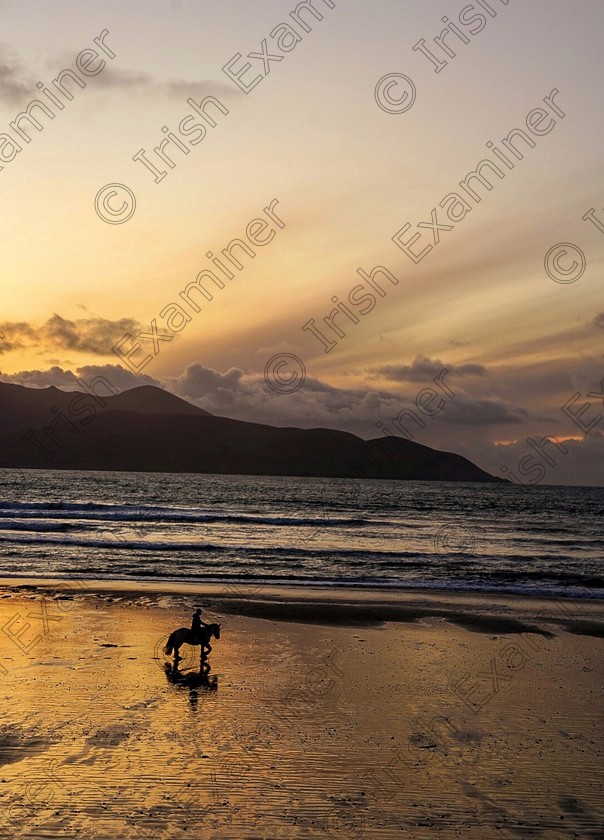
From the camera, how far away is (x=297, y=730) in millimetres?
10484

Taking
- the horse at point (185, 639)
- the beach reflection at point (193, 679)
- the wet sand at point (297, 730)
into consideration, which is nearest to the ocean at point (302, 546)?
the wet sand at point (297, 730)

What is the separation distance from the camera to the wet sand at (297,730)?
25.9 ft

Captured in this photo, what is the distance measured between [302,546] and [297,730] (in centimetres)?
3101

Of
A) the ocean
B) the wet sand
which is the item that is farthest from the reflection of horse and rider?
the ocean

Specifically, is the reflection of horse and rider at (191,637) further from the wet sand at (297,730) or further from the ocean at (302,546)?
the ocean at (302,546)

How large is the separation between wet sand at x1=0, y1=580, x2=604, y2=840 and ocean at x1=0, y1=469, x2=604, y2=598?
33.0 feet

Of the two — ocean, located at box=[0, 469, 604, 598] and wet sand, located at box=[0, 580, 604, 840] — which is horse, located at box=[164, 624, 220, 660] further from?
ocean, located at box=[0, 469, 604, 598]

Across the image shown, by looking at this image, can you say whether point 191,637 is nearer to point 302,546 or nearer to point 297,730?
point 297,730

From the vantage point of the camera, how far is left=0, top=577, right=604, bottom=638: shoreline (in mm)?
19609

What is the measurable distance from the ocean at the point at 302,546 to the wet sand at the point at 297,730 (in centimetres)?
1005

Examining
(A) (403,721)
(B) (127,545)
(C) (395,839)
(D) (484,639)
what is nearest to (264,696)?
(A) (403,721)

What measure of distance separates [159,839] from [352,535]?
144 ft

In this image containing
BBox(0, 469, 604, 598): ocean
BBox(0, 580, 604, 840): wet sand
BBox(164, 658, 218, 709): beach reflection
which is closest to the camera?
BBox(0, 580, 604, 840): wet sand

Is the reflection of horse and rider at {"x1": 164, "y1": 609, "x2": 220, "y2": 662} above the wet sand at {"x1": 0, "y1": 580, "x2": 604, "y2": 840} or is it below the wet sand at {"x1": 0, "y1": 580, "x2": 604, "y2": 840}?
above
